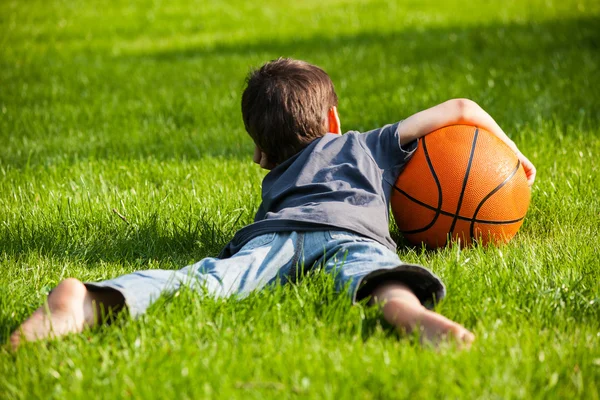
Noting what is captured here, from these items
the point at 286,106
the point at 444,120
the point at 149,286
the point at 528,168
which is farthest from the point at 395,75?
the point at 149,286

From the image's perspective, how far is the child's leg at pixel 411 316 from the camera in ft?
8.79

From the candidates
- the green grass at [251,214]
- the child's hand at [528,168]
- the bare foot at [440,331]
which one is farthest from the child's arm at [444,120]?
the bare foot at [440,331]

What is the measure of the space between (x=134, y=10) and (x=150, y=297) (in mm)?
13871

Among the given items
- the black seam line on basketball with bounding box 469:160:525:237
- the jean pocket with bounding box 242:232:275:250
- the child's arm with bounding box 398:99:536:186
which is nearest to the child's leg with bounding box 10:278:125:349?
the jean pocket with bounding box 242:232:275:250

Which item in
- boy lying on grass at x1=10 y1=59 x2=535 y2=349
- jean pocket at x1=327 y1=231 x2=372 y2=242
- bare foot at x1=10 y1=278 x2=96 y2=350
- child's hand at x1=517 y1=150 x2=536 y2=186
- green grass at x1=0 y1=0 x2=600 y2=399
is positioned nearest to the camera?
green grass at x1=0 y1=0 x2=600 y2=399

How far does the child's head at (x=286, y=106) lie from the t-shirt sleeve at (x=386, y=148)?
246 millimetres

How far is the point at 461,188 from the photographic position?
3.84 meters

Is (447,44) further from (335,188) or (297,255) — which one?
(297,255)

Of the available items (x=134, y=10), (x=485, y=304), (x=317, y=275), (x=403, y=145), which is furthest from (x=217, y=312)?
(x=134, y=10)

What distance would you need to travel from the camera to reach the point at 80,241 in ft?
14.1

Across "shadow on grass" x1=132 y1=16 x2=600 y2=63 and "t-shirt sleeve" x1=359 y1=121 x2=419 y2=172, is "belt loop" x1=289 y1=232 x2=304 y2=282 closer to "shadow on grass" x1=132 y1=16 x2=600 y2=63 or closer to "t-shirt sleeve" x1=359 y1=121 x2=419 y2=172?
"t-shirt sleeve" x1=359 y1=121 x2=419 y2=172

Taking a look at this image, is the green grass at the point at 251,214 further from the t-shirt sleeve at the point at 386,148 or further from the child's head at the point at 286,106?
the child's head at the point at 286,106

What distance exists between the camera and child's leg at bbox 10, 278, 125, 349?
2.82 meters

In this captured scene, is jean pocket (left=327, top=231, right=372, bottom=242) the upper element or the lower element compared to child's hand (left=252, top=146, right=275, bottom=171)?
lower
